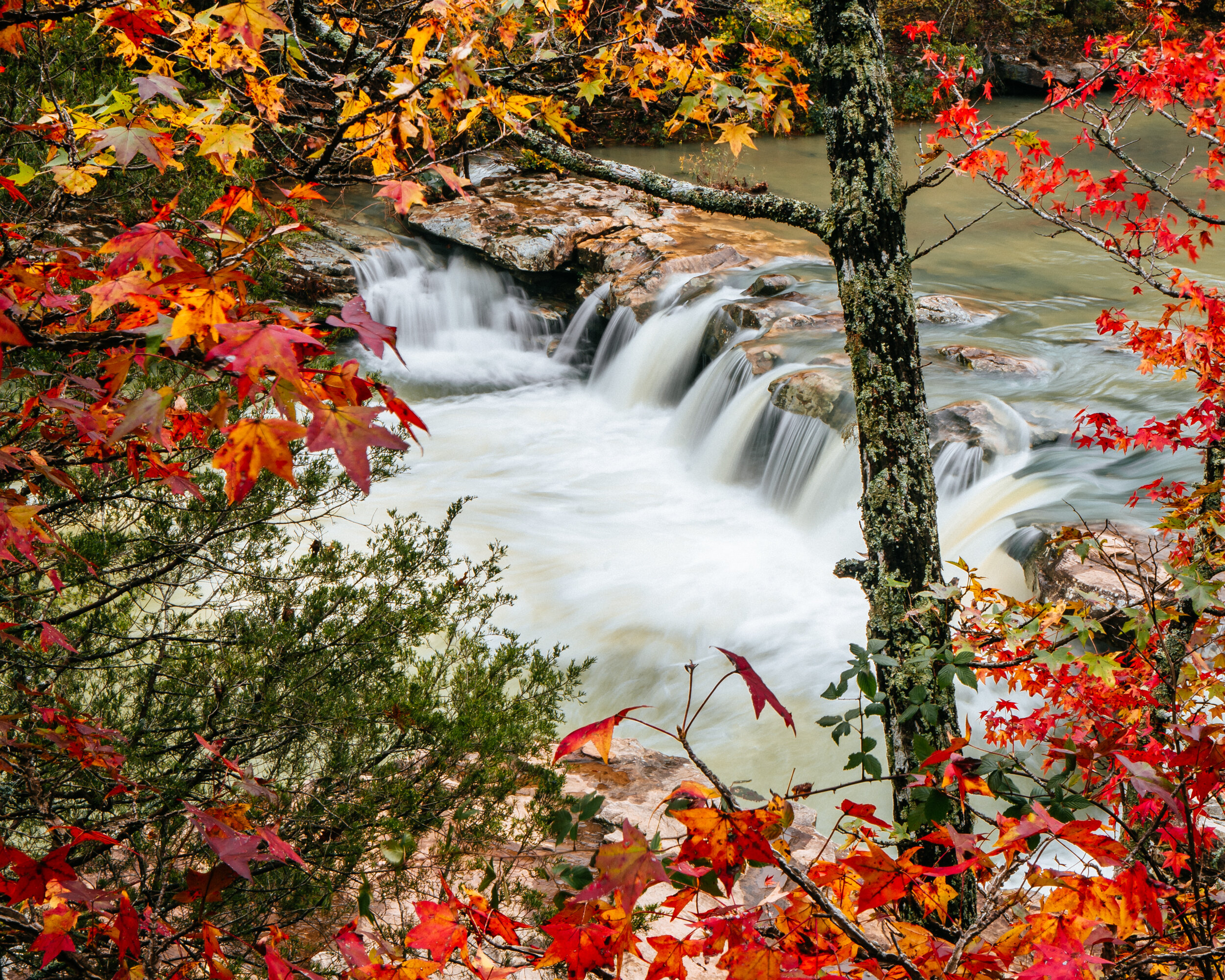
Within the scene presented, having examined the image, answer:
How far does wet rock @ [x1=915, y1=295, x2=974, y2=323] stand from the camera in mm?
8695

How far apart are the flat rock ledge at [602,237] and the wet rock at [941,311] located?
2.31 metres

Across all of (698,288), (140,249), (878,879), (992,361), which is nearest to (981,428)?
(992,361)

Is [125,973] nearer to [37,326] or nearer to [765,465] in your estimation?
[37,326]

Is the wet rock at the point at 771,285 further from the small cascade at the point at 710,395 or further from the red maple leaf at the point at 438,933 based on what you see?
the red maple leaf at the point at 438,933

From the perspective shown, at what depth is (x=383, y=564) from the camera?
9.28ft

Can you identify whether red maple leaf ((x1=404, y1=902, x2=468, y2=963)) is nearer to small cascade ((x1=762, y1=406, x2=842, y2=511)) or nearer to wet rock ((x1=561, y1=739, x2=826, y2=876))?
wet rock ((x1=561, y1=739, x2=826, y2=876))

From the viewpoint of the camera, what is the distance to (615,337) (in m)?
10.4

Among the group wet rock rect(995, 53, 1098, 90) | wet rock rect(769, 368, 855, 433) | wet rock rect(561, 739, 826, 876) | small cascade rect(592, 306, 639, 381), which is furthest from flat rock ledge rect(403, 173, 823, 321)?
wet rock rect(995, 53, 1098, 90)

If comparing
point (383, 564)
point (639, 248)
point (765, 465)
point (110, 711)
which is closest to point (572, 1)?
point (383, 564)

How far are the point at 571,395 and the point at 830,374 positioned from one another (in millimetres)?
3659

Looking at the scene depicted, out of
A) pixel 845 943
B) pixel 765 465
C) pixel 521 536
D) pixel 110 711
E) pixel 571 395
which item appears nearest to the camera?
pixel 845 943

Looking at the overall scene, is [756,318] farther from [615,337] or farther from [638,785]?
[638,785]

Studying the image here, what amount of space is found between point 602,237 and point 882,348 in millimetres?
9492

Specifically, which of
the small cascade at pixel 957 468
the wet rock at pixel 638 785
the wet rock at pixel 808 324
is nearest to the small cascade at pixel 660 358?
the wet rock at pixel 808 324
